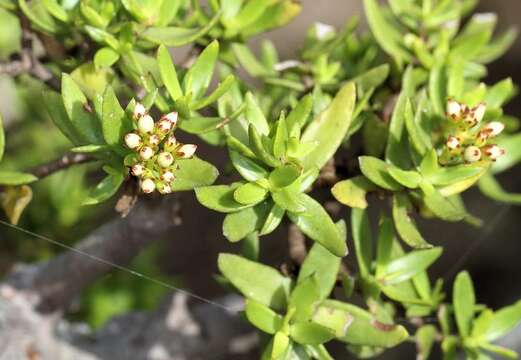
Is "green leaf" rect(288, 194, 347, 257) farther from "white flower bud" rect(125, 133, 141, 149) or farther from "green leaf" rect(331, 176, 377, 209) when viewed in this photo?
"white flower bud" rect(125, 133, 141, 149)

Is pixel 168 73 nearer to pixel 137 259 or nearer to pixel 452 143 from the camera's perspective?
pixel 452 143

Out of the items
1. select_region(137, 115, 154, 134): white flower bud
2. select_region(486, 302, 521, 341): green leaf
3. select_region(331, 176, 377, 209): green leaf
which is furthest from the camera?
select_region(486, 302, 521, 341): green leaf

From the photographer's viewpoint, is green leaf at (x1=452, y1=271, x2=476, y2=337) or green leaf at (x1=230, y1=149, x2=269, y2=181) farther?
green leaf at (x1=452, y1=271, x2=476, y2=337)

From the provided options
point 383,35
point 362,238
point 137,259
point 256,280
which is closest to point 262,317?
point 256,280

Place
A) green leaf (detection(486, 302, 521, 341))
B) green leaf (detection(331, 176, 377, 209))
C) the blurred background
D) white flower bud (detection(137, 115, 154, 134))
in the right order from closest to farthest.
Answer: white flower bud (detection(137, 115, 154, 134)) → green leaf (detection(331, 176, 377, 209)) → green leaf (detection(486, 302, 521, 341)) → the blurred background

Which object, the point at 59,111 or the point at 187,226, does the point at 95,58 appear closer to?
the point at 59,111

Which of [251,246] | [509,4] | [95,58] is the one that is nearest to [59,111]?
[95,58]

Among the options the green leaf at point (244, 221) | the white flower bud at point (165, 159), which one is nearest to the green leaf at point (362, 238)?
the green leaf at point (244, 221)

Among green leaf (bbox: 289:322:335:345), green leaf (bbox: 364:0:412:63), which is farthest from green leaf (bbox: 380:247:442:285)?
green leaf (bbox: 364:0:412:63)
